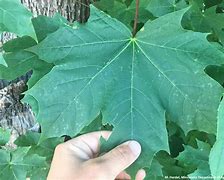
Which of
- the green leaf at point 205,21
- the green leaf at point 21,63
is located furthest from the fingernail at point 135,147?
the green leaf at point 205,21

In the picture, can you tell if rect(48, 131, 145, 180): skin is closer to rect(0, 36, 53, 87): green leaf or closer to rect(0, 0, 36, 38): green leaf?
rect(0, 36, 53, 87): green leaf

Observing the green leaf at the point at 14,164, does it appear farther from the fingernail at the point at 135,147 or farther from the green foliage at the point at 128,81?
the fingernail at the point at 135,147

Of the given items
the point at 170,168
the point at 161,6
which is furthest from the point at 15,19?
the point at 170,168

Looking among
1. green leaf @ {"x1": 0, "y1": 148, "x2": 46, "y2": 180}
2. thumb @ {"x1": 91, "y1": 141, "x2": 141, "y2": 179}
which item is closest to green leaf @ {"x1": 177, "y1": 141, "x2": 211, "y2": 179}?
thumb @ {"x1": 91, "y1": 141, "x2": 141, "y2": 179}

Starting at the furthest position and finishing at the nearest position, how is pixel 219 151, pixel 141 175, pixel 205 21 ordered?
1. pixel 205 21
2. pixel 141 175
3. pixel 219 151

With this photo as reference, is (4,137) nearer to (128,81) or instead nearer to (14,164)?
(14,164)
